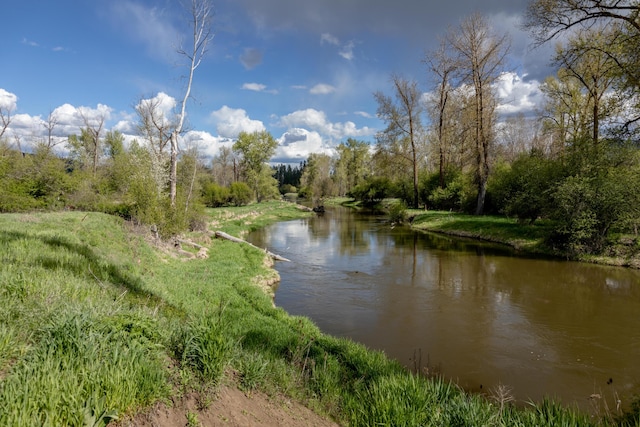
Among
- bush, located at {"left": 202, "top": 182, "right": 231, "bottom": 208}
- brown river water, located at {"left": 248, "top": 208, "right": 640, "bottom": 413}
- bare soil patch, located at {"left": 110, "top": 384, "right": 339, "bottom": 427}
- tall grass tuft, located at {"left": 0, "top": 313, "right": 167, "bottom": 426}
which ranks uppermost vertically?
bush, located at {"left": 202, "top": 182, "right": 231, "bottom": 208}

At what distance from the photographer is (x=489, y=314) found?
34.8ft

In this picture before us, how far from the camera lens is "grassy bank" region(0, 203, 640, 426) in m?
2.87

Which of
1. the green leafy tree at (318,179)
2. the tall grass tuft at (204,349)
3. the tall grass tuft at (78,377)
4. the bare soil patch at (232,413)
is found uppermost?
the green leafy tree at (318,179)

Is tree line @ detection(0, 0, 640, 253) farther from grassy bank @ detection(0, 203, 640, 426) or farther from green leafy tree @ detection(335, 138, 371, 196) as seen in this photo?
green leafy tree @ detection(335, 138, 371, 196)

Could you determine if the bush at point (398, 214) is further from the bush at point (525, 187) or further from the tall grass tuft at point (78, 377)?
the tall grass tuft at point (78, 377)

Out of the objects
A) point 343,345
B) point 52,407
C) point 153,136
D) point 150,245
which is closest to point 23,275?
point 52,407

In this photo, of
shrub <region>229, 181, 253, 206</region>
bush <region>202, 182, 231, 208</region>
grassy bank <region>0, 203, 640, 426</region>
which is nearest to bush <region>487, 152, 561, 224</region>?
grassy bank <region>0, 203, 640, 426</region>

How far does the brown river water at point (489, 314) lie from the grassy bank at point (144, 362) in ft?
5.28

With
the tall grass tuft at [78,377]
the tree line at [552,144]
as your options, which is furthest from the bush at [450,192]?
the tall grass tuft at [78,377]

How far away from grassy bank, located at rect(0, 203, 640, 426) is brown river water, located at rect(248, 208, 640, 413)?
5.28 feet

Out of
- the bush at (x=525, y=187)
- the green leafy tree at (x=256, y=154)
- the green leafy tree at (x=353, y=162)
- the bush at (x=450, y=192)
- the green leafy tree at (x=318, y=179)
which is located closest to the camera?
the bush at (x=525, y=187)

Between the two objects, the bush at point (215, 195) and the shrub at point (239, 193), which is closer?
the bush at point (215, 195)

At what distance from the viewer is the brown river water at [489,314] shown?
23.1ft

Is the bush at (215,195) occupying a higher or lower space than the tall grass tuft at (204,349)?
higher
